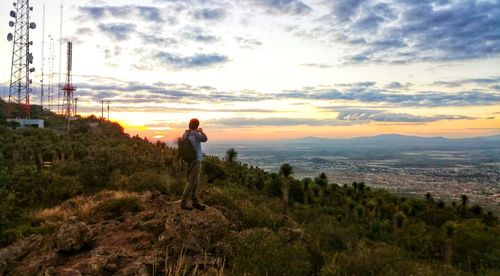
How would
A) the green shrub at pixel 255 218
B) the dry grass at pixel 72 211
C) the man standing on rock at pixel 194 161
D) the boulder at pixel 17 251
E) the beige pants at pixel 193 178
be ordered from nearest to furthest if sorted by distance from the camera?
1. the boulder at pixel 17 251
2. the man standing on rock at pixel 194 161
3. the beige pants at pixel 193 178
4. the green shrub at pixel 255 218
5. the dry grass at pixel 72 211

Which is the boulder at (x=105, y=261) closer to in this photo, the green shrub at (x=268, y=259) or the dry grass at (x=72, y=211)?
the green shrub at (x=268, y=259)

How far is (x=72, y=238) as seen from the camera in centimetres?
834

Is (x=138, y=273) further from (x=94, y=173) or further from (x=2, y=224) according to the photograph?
(x=94, y=173)

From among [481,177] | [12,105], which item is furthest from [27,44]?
[481,177]

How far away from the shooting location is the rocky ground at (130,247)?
283 inches

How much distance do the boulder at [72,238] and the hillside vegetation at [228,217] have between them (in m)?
0.12

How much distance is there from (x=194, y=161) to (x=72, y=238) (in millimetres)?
3214

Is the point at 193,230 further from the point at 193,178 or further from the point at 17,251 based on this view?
the point at 17,251

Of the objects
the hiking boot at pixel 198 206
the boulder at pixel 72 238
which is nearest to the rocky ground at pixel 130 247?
the boulder at pixel 72 238

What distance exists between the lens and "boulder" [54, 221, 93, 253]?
8242 mm

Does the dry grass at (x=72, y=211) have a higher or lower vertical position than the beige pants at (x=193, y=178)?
lower

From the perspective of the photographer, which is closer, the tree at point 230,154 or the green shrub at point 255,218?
the green shrub at point 255,218

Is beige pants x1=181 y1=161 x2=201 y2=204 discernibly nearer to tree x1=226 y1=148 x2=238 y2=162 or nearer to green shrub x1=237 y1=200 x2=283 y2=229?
green shrub x1=237 y1=200 x2=283 y2=229

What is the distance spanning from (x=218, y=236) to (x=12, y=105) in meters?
56.2
